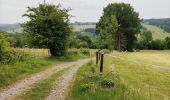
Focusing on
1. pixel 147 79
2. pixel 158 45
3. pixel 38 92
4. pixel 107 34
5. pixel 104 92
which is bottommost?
pixel 147 79

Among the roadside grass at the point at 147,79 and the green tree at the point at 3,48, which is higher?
the green tree at the point at 3,48

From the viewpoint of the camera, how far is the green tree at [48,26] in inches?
2015

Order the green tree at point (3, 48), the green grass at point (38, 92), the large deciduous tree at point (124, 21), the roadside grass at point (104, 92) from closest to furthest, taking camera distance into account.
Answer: the roadside grass at point (104, 92) < the green grass at point (38, 92) < the green tree at point (3, 48) < the large deciduous tree at point (124, 21)

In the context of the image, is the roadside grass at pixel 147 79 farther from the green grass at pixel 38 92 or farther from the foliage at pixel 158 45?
the foliage at pixel 158 45

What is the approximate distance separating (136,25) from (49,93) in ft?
313

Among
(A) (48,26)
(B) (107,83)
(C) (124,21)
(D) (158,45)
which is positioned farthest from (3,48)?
(D) (158,45)

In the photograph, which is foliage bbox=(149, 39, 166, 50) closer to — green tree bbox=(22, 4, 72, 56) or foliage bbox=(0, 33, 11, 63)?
green tree bbox=(22, 4, 72, 56)

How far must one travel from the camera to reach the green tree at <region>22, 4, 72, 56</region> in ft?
168

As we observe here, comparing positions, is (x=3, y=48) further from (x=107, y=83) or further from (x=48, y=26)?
(x=48, y=26)

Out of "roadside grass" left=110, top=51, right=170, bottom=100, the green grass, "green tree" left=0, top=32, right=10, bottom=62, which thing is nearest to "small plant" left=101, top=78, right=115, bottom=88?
"roadside grass" left=110, top=51, right=170, bottom=100

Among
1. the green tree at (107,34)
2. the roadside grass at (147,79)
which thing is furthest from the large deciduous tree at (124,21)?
the roadside grass at (147,79)

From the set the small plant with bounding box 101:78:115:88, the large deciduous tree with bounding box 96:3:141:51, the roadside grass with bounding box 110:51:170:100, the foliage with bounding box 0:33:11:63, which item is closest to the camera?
the small plant with bounding box 101:78:115:88

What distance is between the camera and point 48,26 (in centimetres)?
5147

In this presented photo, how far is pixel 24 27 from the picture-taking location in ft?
173
